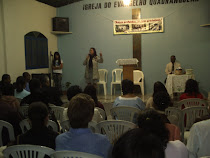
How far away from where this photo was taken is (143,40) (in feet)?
31.0

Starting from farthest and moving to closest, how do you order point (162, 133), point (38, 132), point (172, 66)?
point (172, 66), point (38, 132), point (162, 133)

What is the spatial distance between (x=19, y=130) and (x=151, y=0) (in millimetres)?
7204

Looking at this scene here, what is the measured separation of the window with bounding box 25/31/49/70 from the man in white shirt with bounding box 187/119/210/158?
705cm

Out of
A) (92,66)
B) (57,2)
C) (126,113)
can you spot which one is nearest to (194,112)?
(126,113)

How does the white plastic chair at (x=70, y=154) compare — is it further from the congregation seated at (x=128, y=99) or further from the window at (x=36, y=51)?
the window at (x=36, y=51)

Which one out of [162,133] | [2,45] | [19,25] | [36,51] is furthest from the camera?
[36,51]

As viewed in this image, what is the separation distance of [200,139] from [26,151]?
1.32m

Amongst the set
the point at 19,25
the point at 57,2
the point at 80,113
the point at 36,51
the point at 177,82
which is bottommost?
the point at 177,82

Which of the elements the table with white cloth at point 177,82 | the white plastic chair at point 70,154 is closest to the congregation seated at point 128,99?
the white plastic chair at point 70,154

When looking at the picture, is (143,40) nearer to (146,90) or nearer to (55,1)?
(146,90)

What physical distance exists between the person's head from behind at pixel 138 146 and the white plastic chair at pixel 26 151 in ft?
3.69

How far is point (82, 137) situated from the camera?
6.68ft

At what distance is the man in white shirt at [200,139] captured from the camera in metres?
2.14

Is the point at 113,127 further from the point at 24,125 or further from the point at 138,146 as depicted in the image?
the point at 138,146
